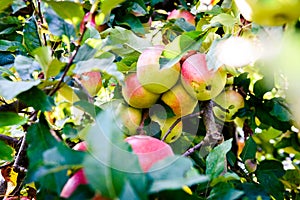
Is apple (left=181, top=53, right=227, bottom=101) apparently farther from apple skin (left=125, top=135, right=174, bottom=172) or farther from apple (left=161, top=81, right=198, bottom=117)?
apple skin (left=125, top=135, right=174, bottom=172)

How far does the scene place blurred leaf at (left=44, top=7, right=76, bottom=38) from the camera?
0.64m

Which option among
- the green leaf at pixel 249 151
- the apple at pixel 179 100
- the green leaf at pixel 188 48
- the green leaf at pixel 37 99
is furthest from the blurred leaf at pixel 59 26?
the green leaf at pixel 249 151

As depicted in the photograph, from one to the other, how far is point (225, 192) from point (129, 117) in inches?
18.0

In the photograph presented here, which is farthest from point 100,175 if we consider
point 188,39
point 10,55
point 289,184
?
point 289,184

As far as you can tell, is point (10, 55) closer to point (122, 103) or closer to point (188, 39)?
point (122, 103)

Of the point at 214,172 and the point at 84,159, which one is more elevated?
the point at 84,159

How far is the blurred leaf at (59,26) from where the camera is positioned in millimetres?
640

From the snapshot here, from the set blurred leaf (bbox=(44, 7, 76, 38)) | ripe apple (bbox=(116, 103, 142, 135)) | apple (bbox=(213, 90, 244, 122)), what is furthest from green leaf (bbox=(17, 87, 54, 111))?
apple (bbox=(213, 90, 244, 122))

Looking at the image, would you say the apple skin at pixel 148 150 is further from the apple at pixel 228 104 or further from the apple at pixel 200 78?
the apple at pixel 228 104

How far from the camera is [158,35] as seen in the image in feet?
3.58

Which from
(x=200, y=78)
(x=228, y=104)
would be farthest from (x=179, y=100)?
(x=228, y=104)

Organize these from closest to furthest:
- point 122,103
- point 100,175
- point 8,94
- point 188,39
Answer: point 100,175 < point 8,94 < point 188,39 < point 122,103

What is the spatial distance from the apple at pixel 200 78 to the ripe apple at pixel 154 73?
0.07 ft

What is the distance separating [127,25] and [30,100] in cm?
73
